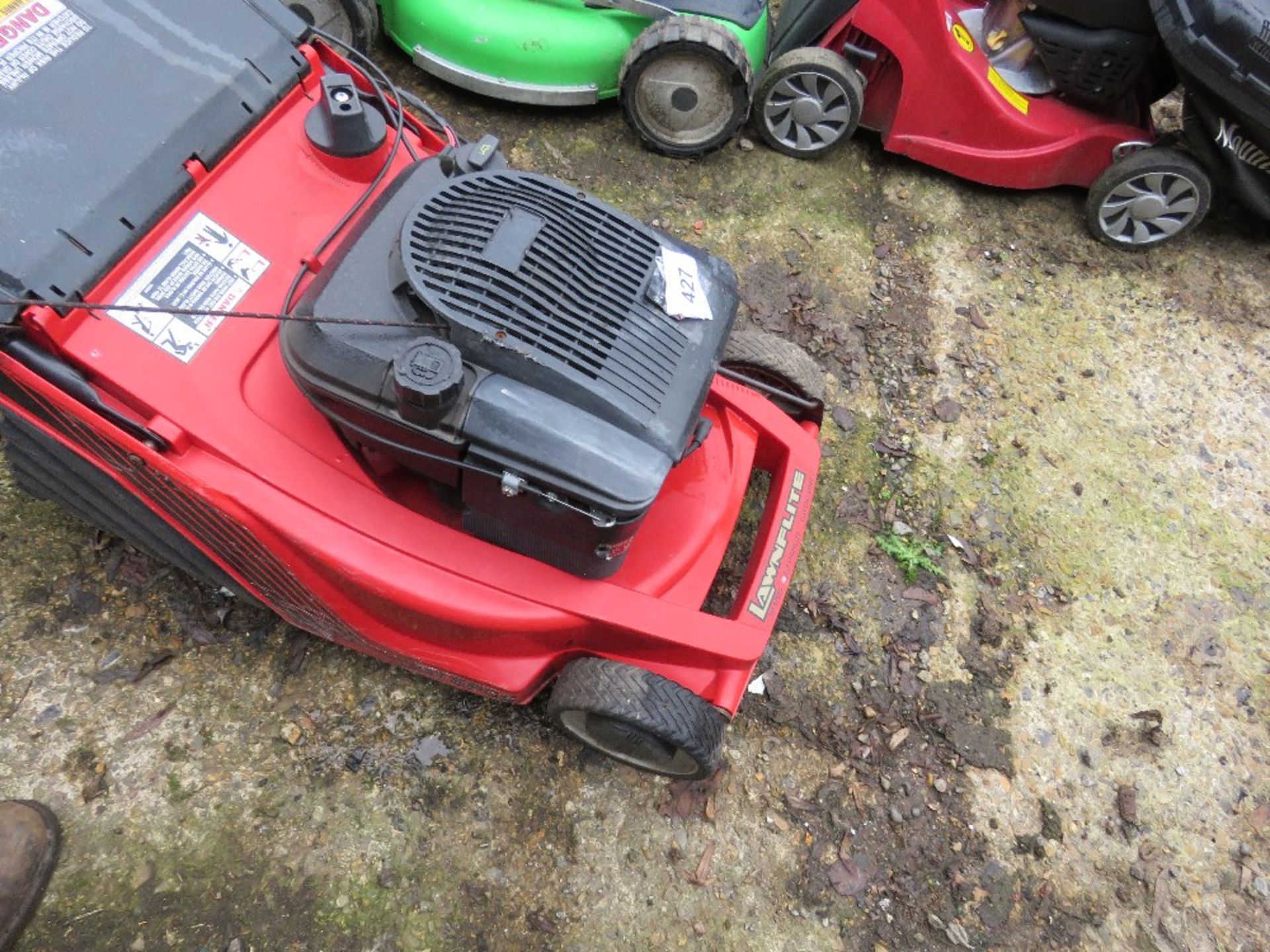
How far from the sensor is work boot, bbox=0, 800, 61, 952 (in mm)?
1700

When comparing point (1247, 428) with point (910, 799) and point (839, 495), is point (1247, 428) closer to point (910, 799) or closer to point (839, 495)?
point (839, 495)

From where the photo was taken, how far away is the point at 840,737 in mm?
2184

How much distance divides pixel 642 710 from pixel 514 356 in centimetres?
73

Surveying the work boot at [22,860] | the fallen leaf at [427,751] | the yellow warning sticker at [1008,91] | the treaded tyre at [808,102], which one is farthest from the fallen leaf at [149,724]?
the yellow warning sticker at [1008,91]

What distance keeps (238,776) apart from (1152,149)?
3221mm

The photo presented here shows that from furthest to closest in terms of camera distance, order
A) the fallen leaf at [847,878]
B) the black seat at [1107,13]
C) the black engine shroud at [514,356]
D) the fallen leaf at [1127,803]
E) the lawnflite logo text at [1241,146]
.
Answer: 1. the lawnflite logo text at [1241,146]
2. the black seat at [1107,13]
3. the fallen leaf at [1127,803]
4. the fallen leaf at [847,878]
5. the black engine shroud at [514,356]

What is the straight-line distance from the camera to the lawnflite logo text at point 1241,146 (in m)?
2.76

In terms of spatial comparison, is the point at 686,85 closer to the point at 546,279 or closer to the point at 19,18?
the point at 546,279

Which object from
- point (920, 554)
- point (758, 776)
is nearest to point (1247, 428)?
point (920, 554)

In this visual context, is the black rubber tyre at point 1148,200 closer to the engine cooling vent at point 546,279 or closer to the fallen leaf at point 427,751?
the engine cooling vent at point 546,279

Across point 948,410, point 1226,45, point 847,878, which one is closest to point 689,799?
point 847,878

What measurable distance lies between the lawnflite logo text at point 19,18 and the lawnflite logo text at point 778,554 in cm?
173

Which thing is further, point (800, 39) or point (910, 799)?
point (800, 39)

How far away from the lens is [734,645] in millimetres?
1781
